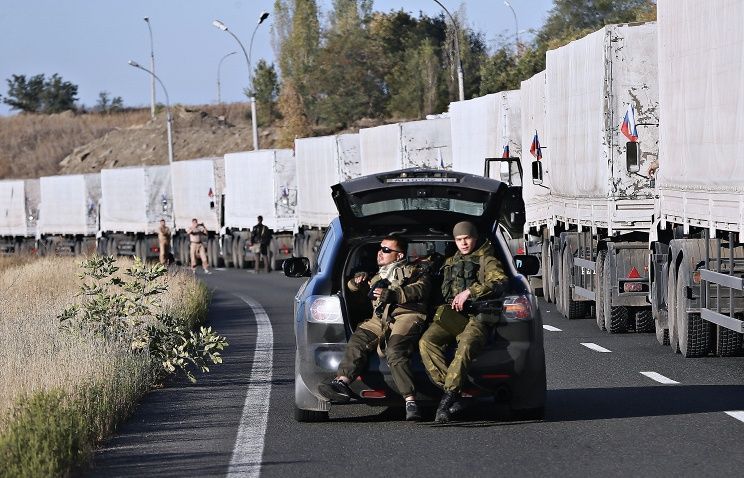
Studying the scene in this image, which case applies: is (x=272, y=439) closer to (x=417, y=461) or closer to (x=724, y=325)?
(x=417, y=461)

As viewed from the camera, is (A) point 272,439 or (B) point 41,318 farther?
(B) point 41,318

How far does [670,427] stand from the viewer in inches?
433

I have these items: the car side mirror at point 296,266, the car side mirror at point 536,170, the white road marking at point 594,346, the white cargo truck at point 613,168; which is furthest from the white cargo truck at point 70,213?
the car side mirror at point 296,266

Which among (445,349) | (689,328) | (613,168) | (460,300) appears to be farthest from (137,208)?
(460,300)

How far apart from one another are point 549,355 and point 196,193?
40329mm

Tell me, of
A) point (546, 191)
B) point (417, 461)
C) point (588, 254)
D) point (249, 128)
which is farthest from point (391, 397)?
point (249, 128)

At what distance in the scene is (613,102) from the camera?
20.4m

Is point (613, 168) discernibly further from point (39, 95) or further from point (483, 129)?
point (39, 95)

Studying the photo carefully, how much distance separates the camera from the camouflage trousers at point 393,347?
35.6 feet

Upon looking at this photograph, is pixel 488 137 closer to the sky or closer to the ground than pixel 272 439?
closer to the sky

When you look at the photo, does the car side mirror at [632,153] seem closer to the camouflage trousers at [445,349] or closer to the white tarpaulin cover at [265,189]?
the camouflage trousers at [445,349]

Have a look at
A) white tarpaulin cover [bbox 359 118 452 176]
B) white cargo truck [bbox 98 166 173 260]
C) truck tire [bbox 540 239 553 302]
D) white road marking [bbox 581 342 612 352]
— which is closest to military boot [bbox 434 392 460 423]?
white road marking [bbox 581 342 612 352]

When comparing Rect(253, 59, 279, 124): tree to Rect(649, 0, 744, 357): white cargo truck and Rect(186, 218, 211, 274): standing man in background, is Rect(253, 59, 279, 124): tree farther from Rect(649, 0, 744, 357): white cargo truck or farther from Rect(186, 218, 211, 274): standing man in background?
Rect(649, 0, 744, 357): white cargo truck

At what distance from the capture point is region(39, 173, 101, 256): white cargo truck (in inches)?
2670
